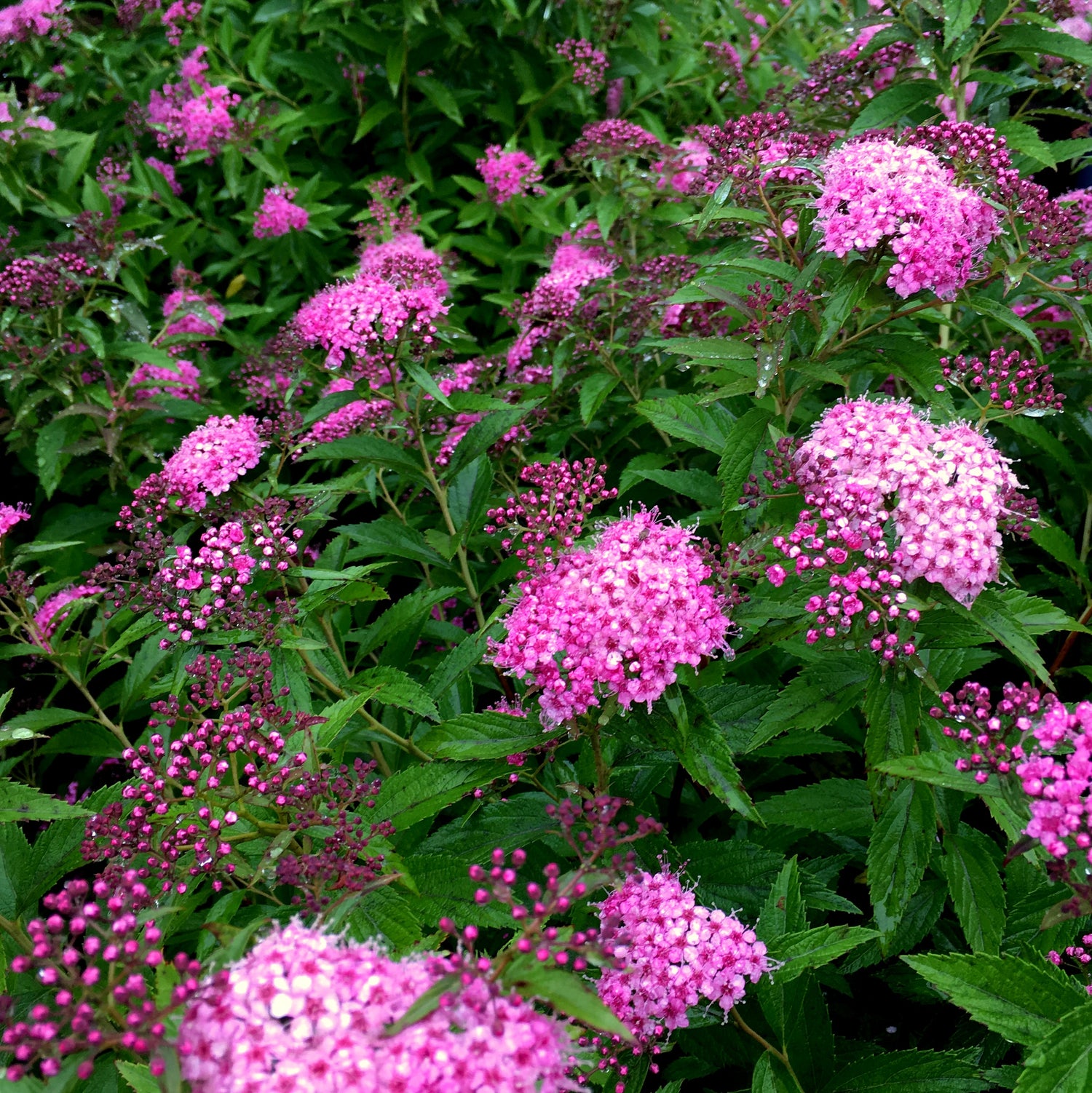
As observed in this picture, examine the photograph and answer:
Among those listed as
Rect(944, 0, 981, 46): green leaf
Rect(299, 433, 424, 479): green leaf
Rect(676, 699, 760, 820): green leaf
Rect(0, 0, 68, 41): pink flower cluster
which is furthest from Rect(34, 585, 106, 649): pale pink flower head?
Rect(0, 0, 68, 41): pink flower cluster

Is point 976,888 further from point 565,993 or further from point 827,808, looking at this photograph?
point 565,993

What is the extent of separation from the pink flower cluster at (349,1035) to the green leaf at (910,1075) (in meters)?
0.97

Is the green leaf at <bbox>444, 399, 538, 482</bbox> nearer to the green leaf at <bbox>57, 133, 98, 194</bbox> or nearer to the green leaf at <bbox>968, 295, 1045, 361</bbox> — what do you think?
the green leaf at <bbox>968, 295, 1045, 361</bbox>

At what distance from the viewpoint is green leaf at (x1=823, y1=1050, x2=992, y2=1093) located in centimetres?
176

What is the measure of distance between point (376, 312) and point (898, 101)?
1879mm

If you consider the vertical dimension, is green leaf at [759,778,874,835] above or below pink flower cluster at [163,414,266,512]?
below

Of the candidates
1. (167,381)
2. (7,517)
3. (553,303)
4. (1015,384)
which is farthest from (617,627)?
(167,381)

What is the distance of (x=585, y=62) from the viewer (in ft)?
14.8

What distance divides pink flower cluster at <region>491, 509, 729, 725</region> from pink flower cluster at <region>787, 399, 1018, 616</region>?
212 mm

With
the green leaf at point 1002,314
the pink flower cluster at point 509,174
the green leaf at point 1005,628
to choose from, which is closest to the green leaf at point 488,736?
the green leaf at point 1005,628

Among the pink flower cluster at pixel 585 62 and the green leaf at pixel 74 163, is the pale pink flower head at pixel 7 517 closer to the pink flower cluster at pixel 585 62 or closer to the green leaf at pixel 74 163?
the green leaf at pixel 74 163

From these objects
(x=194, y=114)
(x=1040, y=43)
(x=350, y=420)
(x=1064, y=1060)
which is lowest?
(x=1064, y=1060)

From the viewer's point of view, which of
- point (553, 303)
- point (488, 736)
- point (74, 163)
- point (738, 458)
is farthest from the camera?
point (74, 163)

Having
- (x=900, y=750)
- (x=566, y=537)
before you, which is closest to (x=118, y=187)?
(x=566, y=537)
